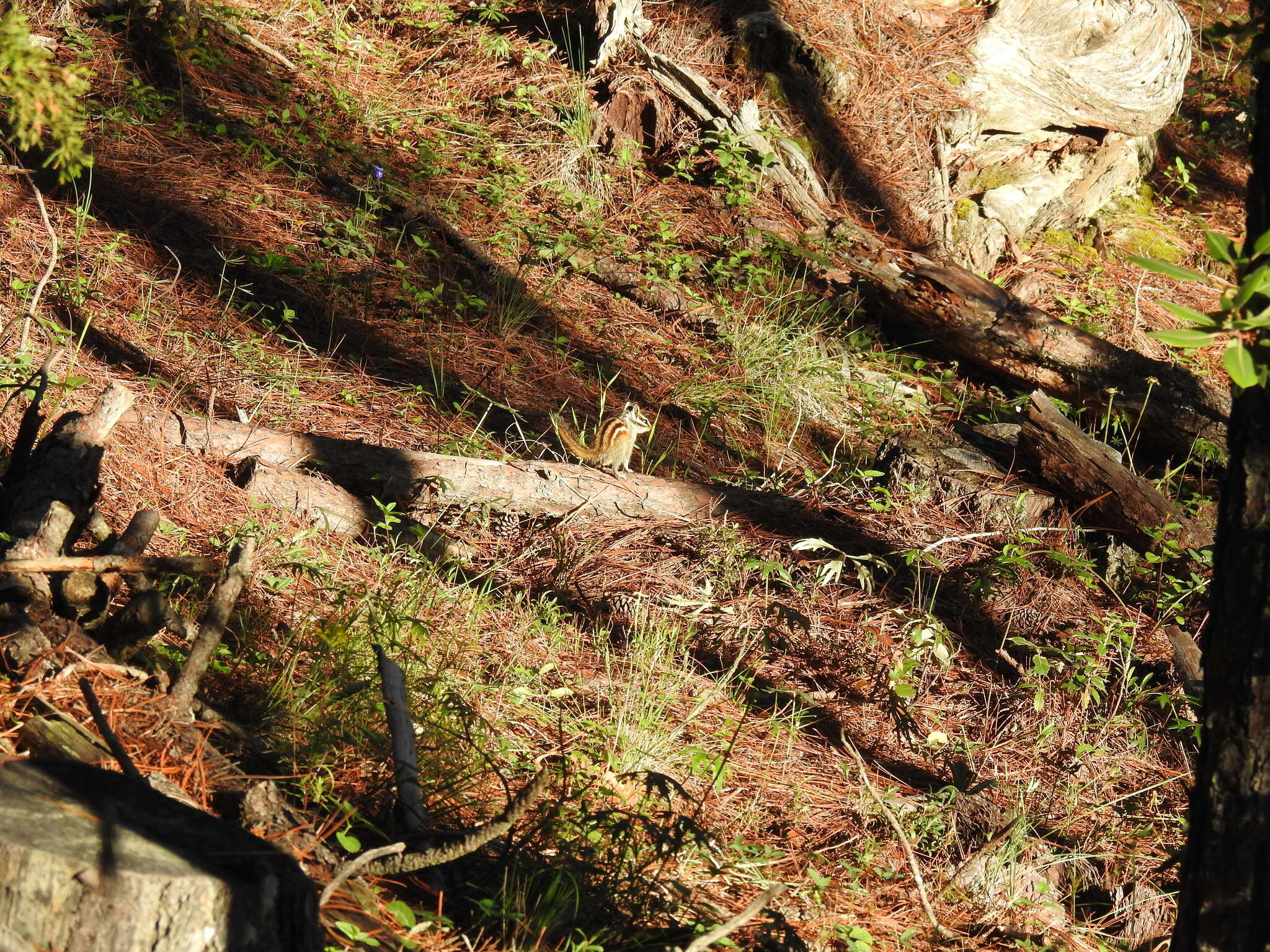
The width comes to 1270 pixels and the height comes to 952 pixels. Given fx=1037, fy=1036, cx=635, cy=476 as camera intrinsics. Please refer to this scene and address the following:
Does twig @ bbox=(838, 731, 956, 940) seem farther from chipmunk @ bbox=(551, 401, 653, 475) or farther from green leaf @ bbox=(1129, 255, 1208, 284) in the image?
chipmunk @ bbox=(551, 401, 653, 475)

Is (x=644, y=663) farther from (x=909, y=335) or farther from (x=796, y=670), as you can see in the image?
(x=909, y=335)

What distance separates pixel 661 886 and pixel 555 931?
410 mm

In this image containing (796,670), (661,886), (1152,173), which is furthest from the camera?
(1152,173)

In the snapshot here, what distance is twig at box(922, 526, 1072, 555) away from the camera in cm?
481

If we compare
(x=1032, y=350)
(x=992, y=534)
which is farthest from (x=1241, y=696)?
(x=1032, y=350)

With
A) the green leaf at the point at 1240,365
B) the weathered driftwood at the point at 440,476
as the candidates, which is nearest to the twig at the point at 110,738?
the green leaf at the point at 1240,365

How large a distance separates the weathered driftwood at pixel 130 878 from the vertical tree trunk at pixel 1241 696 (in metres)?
1.82

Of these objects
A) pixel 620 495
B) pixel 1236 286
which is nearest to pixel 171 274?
pixel 620 495

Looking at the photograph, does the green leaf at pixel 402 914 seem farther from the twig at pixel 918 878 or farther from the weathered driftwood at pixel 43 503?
the twig at pixel 918 878

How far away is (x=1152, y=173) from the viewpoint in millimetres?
9406

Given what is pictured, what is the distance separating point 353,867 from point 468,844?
266 millimetres

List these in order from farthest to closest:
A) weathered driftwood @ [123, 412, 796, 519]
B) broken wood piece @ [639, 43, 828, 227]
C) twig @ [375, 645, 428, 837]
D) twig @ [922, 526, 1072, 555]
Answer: broken wood piece @ [639, 43, 828, 227] < twig @ [922, 526, 1072, 555] < weathered driftwood @ [123, 412, 796, 519] < twig @ [375, 645, 428, 837]

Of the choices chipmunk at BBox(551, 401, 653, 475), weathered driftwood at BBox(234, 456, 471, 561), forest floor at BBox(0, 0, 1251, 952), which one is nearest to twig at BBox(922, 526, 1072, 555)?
forest floor at BBox(0, 0, 1251, 952)

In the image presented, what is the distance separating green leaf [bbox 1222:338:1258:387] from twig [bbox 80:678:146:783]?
6.66 ft
